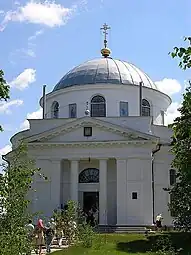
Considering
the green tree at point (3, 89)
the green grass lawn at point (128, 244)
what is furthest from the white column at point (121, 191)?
the green tree at point (3, 89)

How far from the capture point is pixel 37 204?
1497 inches

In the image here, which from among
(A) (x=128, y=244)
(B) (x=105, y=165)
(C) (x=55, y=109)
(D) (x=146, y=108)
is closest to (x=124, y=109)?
(D) (x=146, y=108)

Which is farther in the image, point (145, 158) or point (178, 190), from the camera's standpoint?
point (145, 158)

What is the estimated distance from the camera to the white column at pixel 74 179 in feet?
124

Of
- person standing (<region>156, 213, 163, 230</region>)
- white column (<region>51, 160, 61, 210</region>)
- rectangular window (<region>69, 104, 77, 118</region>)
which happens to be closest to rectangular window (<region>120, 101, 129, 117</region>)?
rectangular window (<region>69, 104, 77, 118</region>)

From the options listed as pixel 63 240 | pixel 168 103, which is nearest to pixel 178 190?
pixel 63 240

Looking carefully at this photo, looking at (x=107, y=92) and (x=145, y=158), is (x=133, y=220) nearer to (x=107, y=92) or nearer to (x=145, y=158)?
(x=145, y=158)

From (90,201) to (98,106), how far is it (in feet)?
27.9

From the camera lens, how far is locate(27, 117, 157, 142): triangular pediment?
37750mm

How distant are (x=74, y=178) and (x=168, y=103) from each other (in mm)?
14342

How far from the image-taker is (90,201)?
129 feet

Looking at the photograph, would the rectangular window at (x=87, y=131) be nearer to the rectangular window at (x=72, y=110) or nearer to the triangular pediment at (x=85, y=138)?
the triangular pediment at (x=85, y=138)

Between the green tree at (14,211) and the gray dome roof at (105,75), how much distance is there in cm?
3359

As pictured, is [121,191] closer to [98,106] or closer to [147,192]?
[147,192]
